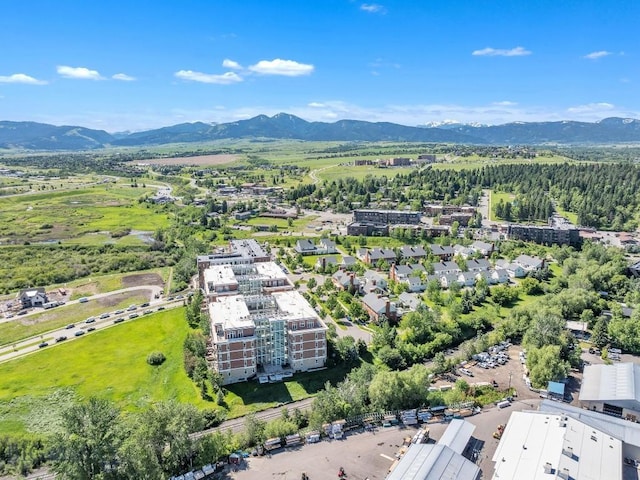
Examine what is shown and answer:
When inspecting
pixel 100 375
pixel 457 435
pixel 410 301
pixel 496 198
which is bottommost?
pixel 100 375

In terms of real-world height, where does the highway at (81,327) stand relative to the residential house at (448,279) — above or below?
below

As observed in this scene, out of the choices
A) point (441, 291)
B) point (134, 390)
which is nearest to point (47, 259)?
point (134, 390)

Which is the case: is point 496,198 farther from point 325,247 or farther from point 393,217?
point 325,247

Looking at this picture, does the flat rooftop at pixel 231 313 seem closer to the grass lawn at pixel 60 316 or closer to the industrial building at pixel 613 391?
the grass lawn at pixel 60 316

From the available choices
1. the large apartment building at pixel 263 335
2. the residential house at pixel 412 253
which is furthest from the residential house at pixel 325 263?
the large apartment building at pixel 263 335

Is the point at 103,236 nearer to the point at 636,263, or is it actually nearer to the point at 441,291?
the point at 441,291

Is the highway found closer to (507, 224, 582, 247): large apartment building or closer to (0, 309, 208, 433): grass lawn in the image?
(0, 309, 208, 433): grass lawn

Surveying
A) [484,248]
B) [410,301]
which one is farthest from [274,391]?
[484,248]

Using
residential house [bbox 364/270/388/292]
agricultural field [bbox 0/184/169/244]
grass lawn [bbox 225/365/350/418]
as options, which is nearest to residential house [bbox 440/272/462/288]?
residential house [bbox 364/270/388/292]
